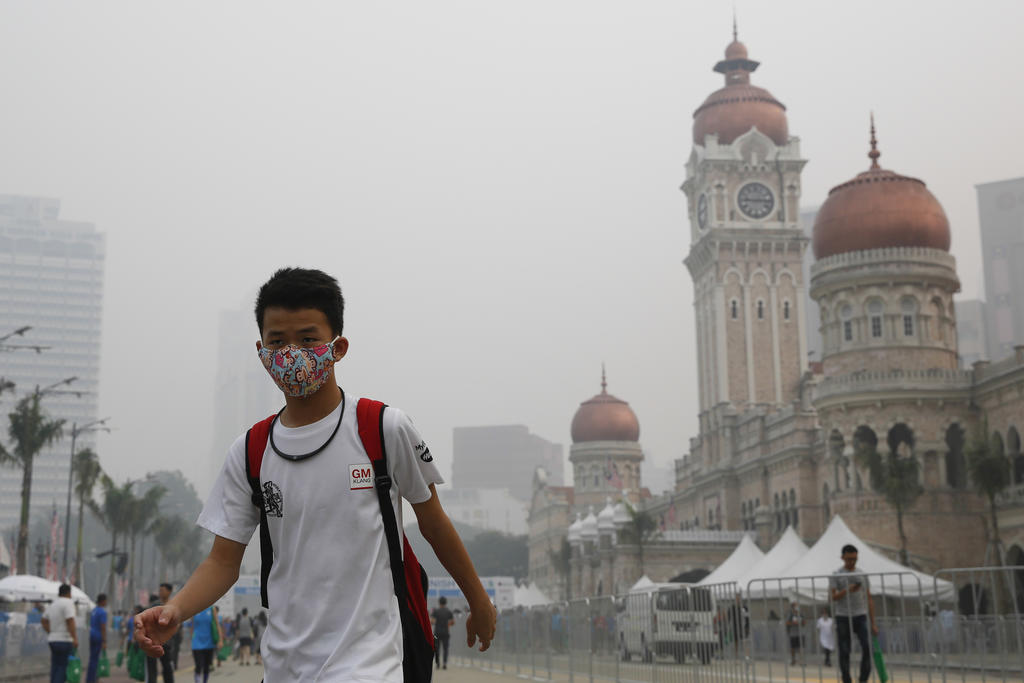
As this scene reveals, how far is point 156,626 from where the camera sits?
10.7ft

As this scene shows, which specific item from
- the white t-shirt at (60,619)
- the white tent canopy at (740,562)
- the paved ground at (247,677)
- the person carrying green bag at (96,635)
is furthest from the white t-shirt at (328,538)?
the white tent canopy at (740,562)

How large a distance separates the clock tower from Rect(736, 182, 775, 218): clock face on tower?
0.05 meters

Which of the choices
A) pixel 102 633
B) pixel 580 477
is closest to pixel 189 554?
pixel 580 477

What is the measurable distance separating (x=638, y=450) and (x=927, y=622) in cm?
8073

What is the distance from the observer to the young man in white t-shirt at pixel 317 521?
3.34 metres

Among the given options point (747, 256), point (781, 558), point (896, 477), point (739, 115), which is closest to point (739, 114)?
point (739, 115)

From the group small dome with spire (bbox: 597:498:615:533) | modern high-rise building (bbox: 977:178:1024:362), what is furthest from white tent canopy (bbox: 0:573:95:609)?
modern high-rise building (bbox: 977:178:1024:362)

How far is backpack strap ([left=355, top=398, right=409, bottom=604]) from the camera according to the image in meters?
3.49

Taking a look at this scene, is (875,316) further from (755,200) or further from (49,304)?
(49,304)

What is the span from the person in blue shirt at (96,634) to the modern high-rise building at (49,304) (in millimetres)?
139242

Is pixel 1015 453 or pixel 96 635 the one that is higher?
pixel 1015 453

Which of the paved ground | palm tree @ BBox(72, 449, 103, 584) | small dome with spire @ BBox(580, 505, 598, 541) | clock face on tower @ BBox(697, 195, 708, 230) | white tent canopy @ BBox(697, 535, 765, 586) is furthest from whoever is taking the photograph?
clock face on tower @ BBox(697, 195, 708, 230)

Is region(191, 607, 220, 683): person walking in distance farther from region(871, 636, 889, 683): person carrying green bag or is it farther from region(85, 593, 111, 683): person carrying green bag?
region(871, 636, 889, 683): person carrying green bag

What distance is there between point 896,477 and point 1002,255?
2687 inches
